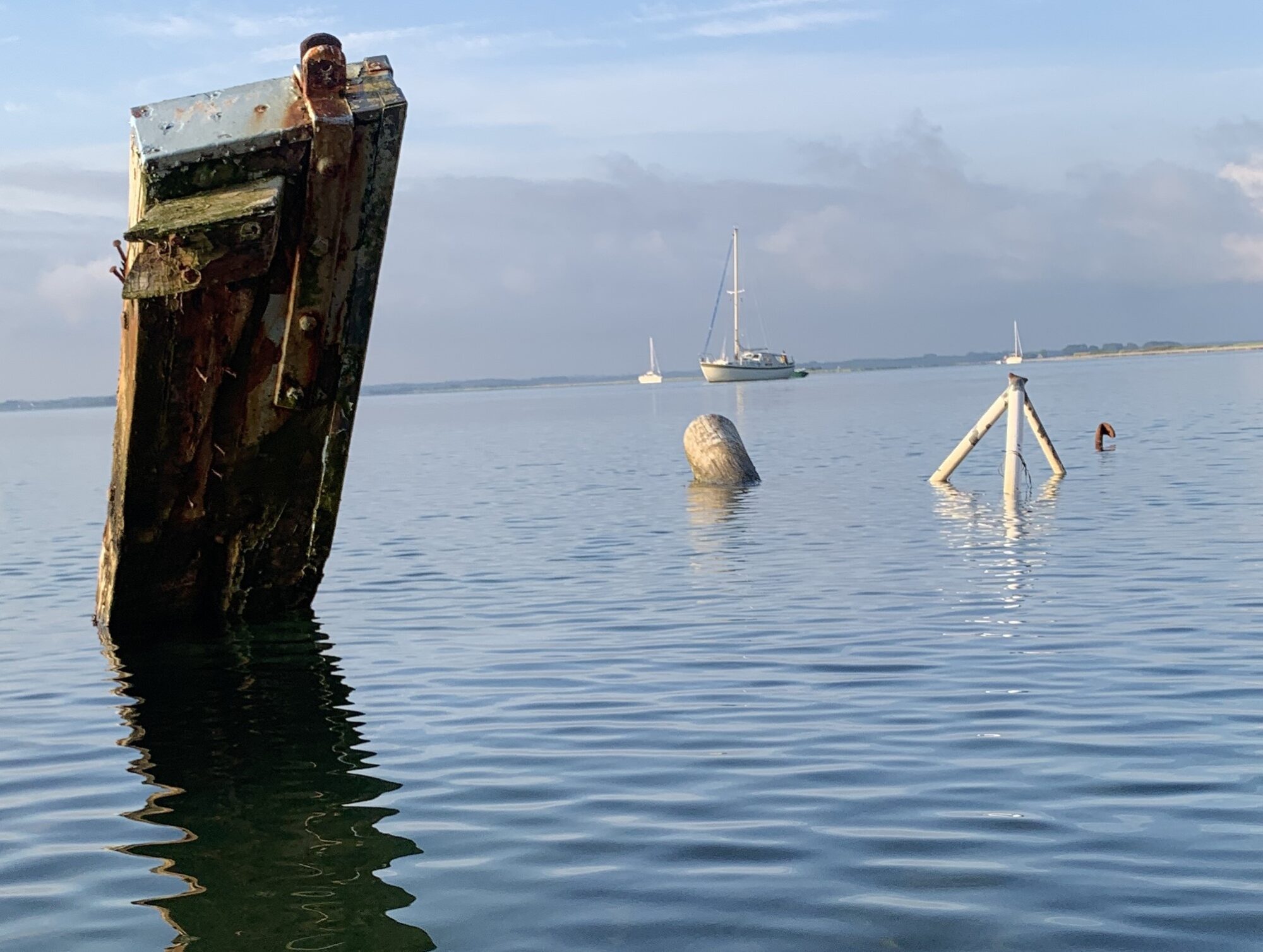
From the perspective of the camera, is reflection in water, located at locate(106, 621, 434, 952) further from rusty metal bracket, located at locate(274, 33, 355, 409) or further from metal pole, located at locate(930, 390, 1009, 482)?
metal pole, located at locate(930, 390, 1009, 482)

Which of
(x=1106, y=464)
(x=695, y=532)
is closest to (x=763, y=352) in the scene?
(x=1106, y=464)

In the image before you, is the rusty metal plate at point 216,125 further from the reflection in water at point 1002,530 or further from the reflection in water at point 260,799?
the reflection in water at point 1002,530

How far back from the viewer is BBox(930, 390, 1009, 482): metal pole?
863 inches

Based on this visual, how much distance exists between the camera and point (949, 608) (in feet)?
36.5

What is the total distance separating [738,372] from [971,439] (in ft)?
387

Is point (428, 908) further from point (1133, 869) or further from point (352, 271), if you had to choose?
point (352, 271)

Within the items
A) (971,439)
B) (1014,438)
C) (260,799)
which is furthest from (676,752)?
(971,439)

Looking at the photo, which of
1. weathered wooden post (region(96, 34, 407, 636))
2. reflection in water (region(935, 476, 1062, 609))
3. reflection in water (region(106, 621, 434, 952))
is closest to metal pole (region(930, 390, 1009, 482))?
reflection in water (region(935, 476, 1062, 609))

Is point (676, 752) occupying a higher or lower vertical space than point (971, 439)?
lower

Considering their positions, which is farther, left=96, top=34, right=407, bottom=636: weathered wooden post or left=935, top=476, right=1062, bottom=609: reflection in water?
left=935, top=476, right=1062, bottom=609: reflection in water

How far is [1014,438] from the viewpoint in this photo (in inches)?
816

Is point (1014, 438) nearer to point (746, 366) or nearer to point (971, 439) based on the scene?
point (971, 439)

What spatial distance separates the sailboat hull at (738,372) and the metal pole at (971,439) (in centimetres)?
Answer: 11356

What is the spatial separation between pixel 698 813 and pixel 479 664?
13.4ft
